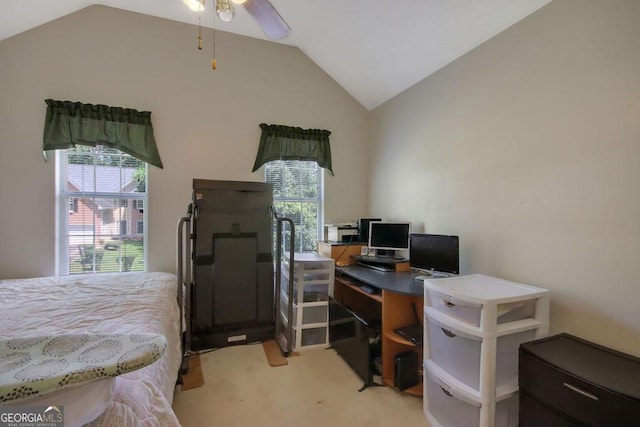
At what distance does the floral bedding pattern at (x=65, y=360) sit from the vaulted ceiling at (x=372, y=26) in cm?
268

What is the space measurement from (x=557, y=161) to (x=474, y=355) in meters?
1.28

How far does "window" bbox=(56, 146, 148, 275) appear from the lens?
285 cm

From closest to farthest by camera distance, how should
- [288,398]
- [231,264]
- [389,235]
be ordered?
[288,398]
[231,264]
[389,235]

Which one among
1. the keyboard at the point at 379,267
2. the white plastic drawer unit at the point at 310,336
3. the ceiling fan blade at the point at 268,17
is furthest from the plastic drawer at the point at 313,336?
the ceiling fan blade at the point at 268,17

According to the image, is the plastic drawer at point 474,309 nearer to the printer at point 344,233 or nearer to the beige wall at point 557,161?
the beige wall at point 557,161

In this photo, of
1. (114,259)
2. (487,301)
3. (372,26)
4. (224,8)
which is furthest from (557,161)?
(114,259)

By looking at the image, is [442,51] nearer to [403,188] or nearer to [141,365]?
[403,188]

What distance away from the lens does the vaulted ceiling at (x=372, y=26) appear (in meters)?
2.09

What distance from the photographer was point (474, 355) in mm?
1571

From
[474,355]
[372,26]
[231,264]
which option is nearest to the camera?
[474,355]

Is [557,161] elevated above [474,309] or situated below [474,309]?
above

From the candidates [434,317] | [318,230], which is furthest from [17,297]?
[434,317]

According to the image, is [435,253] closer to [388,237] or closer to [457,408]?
[388,237]

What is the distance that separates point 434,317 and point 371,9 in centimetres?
248
